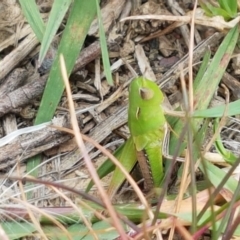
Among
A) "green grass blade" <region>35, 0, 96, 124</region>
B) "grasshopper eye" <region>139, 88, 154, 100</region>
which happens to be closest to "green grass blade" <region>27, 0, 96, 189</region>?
"green grass blade" <region>35, 0, 96, 124</region>

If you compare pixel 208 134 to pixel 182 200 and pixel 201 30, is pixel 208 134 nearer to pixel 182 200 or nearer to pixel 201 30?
pixel 182 200

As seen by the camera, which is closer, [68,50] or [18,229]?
[18,229]

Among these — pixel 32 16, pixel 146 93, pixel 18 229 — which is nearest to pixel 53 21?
pixel 32 16

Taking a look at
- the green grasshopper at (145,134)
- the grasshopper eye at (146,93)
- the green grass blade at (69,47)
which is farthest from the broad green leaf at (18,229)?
the grasshopper eye at (146,93)

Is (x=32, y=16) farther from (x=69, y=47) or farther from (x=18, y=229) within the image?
(x=18, y=229)

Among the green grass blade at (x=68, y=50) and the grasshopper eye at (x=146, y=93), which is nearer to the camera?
the grasshopper eye at (x=146, y=93)

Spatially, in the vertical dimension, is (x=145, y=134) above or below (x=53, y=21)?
below

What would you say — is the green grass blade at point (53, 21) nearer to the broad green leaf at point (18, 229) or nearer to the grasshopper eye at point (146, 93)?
the grasshopper eye at point (146, 93)

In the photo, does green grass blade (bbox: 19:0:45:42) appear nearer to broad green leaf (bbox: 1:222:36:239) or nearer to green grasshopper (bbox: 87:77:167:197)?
green grasshopper (bbox: 87:77:167:197)
